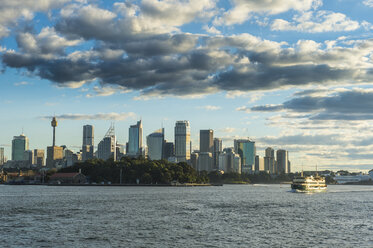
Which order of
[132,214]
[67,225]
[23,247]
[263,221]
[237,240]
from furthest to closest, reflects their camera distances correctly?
1. [132,214]
2. [263,221]
3. [67,225]
4. [237,240]
5. [23,247]

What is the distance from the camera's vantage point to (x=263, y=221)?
82.1 metres

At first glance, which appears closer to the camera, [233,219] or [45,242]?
[45,242]

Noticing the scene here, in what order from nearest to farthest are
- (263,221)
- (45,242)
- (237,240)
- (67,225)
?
(45,242) < (237,240) < (67,225) < (263,221)

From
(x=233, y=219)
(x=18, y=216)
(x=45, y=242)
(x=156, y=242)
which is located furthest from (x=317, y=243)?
(x=18, y=216)

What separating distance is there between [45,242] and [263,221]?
133 ft

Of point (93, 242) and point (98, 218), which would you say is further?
point (98, 218)

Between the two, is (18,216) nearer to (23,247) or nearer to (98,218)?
(98,218)

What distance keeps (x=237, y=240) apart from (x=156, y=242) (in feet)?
35.2

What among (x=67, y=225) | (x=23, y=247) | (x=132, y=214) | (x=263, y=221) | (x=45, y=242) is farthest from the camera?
(x=132, y=214)

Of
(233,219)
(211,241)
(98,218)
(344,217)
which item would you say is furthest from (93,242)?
(344,217)

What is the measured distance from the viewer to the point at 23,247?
52719 millimetres

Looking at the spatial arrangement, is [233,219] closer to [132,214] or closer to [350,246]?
[132,214]

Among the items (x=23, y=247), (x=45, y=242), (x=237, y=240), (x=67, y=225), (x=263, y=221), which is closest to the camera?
(x=23, y=247)

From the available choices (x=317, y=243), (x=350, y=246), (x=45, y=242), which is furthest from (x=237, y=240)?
(x=45, y=242)
